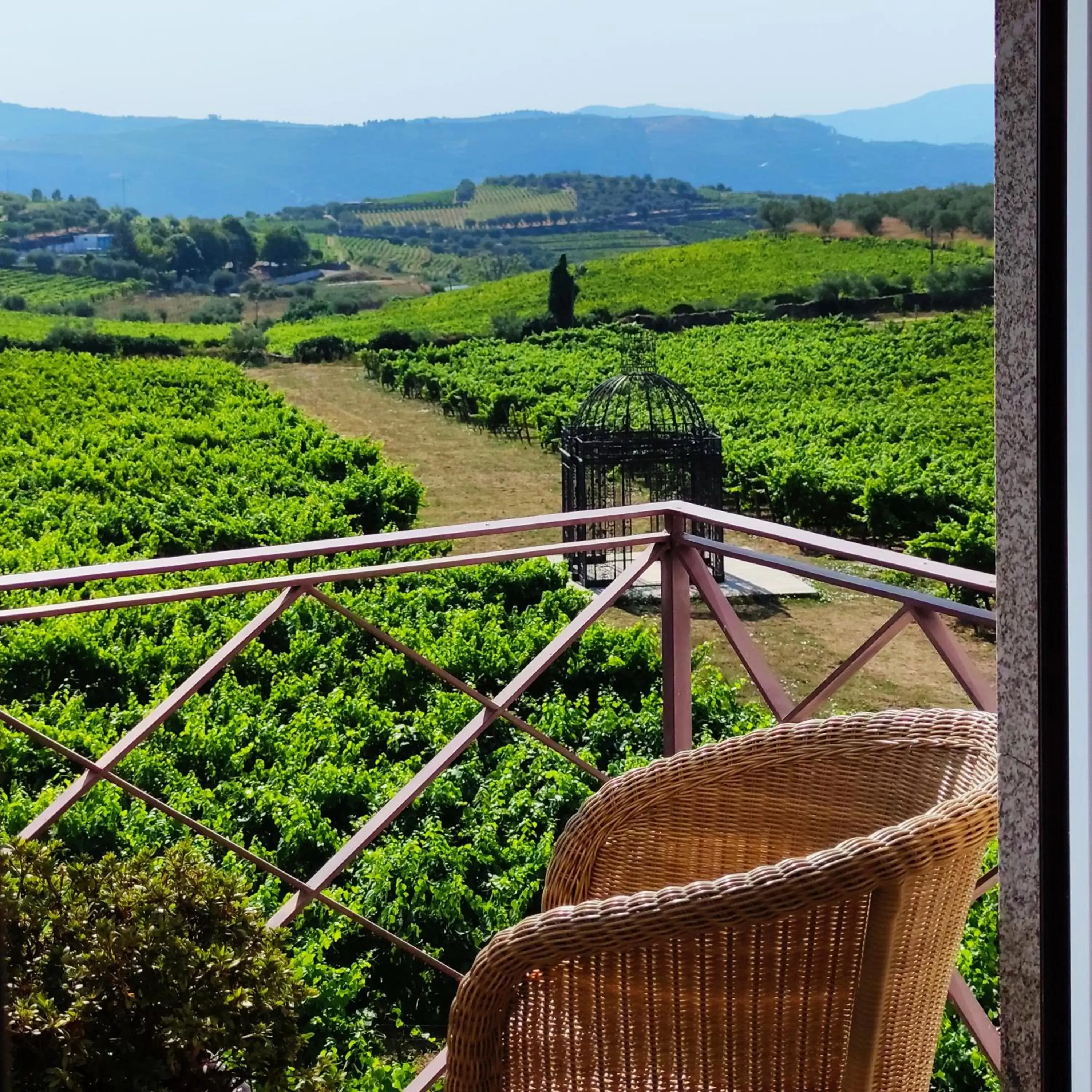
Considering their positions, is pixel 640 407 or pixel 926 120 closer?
pixel 640 407

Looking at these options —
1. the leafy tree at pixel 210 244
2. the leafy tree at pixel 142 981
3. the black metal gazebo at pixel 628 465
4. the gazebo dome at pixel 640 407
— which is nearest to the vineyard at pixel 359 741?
the leafy tree at pixel 142 981

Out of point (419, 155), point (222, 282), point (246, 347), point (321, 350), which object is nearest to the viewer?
point (246, 347)

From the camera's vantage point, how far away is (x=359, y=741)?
3678mm

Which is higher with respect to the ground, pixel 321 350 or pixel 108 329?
pixel 108 329

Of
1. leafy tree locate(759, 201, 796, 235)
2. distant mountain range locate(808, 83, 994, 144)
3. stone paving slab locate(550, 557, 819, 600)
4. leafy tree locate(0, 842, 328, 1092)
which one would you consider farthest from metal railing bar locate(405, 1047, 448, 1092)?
distant mountain range locate(808, 83, 994, 144)

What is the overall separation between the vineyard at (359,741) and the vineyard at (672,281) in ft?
58.3

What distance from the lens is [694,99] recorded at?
45062 mm

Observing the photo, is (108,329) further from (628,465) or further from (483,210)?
(628,465)

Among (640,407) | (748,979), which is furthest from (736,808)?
(640,407)

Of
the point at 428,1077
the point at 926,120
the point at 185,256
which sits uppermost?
the point at 926,120

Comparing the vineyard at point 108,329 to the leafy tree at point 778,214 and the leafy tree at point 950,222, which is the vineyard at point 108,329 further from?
the leafy tree at point 950,222

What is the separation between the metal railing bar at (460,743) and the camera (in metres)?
1.47

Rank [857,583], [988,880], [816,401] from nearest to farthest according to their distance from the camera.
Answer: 1. [988,880]
2. [857,583]
3. [816,401]

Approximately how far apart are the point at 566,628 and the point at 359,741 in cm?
227
